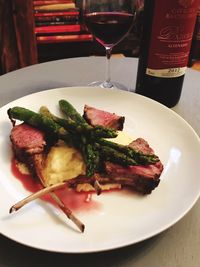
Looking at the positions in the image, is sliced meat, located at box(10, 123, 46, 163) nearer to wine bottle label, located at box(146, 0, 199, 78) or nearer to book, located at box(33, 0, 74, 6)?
wine bottle label, located at box(146, 0, 199, 78)

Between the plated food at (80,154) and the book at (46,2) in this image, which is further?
the book at (46,2)

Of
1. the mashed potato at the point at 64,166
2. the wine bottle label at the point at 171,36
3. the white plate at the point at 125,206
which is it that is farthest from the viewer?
the wine bottle label at the point at 171,36

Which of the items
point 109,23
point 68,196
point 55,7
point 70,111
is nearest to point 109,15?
point 109,23

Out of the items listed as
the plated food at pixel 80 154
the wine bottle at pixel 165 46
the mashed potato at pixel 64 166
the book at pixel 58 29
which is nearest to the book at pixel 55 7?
the book at pixel 58 29

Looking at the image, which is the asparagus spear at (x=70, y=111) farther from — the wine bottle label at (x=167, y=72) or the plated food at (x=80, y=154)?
the wine bottle label at (x=167, y=72)

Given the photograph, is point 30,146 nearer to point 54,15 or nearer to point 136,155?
point 136,155

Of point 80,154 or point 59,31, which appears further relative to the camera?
point 59,31

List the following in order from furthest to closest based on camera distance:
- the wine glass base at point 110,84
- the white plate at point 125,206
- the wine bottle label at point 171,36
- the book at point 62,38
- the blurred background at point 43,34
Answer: the book at point 62,38 → the blurred background at point 43,34 → the wine glass base at point 110,84 → the wine bottle label at point 171,36 → the white plate at point 125,206
